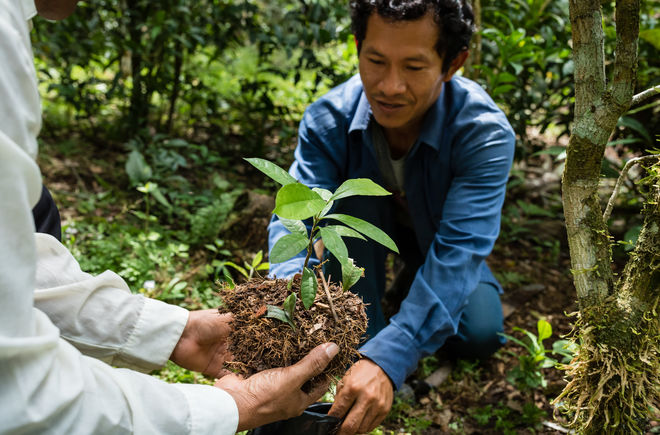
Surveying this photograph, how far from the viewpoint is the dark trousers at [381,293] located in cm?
222

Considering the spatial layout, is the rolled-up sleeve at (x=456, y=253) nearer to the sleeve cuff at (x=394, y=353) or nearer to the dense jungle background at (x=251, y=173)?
the sleeve cuff at (x=394, y=353)

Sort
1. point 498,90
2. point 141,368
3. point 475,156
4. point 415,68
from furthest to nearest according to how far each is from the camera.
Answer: point 498,90, point 475,156, point 415,68, point 141,368

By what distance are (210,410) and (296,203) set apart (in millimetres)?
536

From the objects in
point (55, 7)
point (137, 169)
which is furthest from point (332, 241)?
point (137, 169)

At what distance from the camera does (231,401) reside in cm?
125

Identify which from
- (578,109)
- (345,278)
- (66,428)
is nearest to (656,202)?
(578,109)

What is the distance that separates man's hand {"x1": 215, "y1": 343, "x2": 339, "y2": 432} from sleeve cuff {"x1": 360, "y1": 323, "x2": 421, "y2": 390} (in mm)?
385

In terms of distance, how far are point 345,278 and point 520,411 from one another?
1.32 m

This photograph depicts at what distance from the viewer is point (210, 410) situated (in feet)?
3.95

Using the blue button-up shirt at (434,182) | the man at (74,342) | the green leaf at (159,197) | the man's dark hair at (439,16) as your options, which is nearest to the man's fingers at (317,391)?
the man at (74,342)

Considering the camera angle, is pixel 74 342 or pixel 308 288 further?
pixel 74 342

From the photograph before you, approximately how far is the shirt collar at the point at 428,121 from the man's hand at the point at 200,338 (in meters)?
1.08

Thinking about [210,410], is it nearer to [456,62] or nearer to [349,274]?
[349,274]

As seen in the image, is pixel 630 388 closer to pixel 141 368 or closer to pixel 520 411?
pixel 520 411
